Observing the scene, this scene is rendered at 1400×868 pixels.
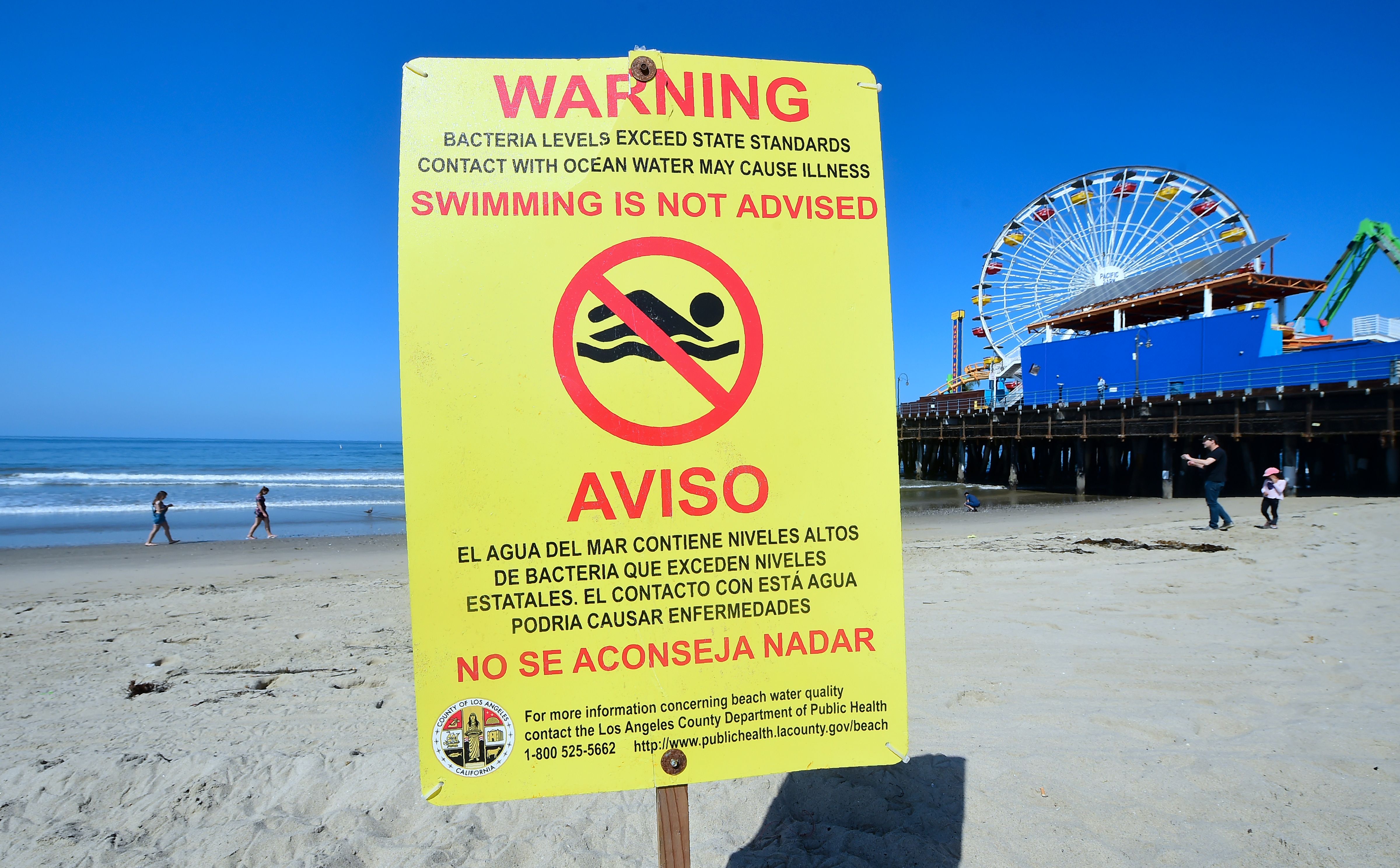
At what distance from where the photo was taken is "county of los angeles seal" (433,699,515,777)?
1.33m

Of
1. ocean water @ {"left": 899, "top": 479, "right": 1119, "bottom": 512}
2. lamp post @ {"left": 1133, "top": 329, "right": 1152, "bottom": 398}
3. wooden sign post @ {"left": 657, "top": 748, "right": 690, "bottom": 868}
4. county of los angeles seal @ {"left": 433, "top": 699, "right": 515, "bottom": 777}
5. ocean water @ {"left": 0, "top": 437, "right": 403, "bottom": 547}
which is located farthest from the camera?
lamp post @ {"left": 1133, "top": 329, "right": 1152, "bottom": 398}

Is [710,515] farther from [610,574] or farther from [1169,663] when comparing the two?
[1169,663]

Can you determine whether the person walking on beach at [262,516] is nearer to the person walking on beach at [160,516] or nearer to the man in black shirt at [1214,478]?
the person walking on beach at [160,516]

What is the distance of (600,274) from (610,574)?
610 millimetres

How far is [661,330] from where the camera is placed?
4.62 ft

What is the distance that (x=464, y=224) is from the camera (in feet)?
4.48

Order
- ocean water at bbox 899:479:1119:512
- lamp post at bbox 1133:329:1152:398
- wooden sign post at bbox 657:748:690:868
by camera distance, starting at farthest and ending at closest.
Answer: lamp post at bbox 1133:329:1152:398
ocean water at bbox 899:479:1119:512
wooden sign post at bbox 657:748:690:868

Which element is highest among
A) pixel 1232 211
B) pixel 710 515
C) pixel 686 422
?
pixel 1232 211

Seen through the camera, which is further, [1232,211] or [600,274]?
[1232,211]

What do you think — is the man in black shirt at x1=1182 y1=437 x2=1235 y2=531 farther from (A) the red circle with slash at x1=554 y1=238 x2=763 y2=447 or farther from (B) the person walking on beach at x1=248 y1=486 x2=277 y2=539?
(B) the person walking on beach at x1=248 y1=486 x2=277 y2=539

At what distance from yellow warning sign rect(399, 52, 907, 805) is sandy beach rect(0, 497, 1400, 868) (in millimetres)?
1279

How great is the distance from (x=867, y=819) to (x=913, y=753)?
59 centimetres

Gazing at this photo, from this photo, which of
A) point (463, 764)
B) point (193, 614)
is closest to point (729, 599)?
point (463, 764)

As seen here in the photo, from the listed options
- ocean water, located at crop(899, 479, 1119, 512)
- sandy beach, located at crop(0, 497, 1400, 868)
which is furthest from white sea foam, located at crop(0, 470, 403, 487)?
sandy beach, located at crop(0, 497, 1400, 868)
